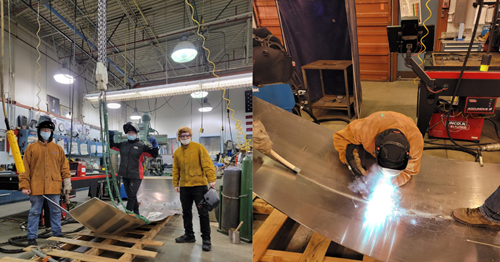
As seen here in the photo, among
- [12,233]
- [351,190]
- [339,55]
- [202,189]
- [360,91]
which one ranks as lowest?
[12,233]

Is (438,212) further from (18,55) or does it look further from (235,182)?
(18,55)

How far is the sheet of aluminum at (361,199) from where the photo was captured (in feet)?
2.32

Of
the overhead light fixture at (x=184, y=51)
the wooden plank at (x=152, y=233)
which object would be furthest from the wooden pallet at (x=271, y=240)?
the overhead light fixture at (x=184, y=51)

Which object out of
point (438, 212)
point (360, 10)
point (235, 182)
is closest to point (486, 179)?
point (438, 212)

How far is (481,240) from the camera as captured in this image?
71 centimetres

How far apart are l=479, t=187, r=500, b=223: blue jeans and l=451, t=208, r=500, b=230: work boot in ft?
0.04

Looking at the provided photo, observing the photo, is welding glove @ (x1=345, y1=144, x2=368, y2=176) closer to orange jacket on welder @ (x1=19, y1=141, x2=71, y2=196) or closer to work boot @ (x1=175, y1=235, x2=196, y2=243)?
work boot @ (x1=175, y1=235, x2=196, y2=243)

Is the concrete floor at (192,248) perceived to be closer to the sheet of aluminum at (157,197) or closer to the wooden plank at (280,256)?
the sheet of aluminum at (157,197)

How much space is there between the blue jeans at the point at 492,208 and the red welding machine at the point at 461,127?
0.19 metres

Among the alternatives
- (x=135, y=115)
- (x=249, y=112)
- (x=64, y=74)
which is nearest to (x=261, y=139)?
(x=249, y=112)

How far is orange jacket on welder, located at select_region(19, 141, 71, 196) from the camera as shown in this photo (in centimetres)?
275

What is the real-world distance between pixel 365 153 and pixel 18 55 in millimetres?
6972

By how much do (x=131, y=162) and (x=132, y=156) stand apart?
0.24 feet

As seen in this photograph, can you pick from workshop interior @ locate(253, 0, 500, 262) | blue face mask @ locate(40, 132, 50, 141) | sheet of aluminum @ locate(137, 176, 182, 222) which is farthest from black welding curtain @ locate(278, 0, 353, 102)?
blue face mask @ locate(40, 132, 50, 141)
